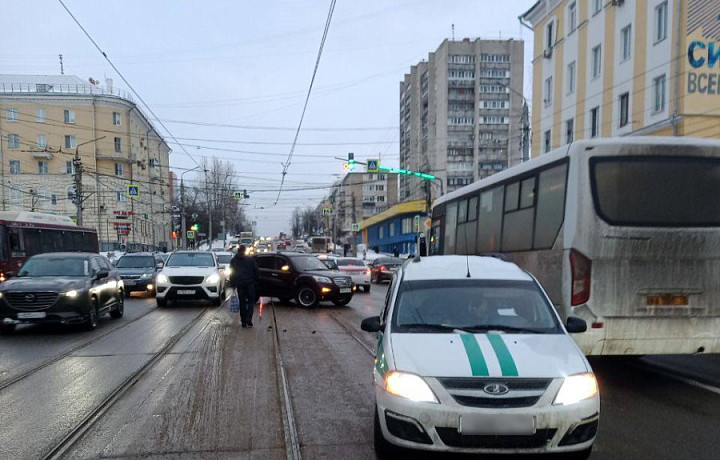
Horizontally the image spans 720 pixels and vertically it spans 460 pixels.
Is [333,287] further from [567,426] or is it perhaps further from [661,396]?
[567,426]

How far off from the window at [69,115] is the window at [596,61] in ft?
169

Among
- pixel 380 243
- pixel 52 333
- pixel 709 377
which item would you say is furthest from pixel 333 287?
pixel 380 243

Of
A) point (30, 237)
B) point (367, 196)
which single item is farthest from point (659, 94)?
point (367, 196)

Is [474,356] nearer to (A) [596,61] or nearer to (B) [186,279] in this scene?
(B) [186,279]

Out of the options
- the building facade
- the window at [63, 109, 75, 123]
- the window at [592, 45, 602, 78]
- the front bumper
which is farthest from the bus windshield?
the building facade

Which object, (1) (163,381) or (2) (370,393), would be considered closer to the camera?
(2) (370,393)

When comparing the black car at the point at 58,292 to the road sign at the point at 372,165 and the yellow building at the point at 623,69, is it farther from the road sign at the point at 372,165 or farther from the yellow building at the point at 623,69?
the yellow building at the point at 623,69

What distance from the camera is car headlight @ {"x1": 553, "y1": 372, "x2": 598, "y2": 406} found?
3951mm

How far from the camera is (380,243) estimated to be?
7281 centimetres

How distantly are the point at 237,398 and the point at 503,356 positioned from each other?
3.38 meters

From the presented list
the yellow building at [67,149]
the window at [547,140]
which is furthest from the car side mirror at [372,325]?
the yellow building at [67,149]

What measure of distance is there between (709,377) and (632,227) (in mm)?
2429

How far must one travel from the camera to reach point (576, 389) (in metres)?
4.02

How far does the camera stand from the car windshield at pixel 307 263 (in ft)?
55.6
